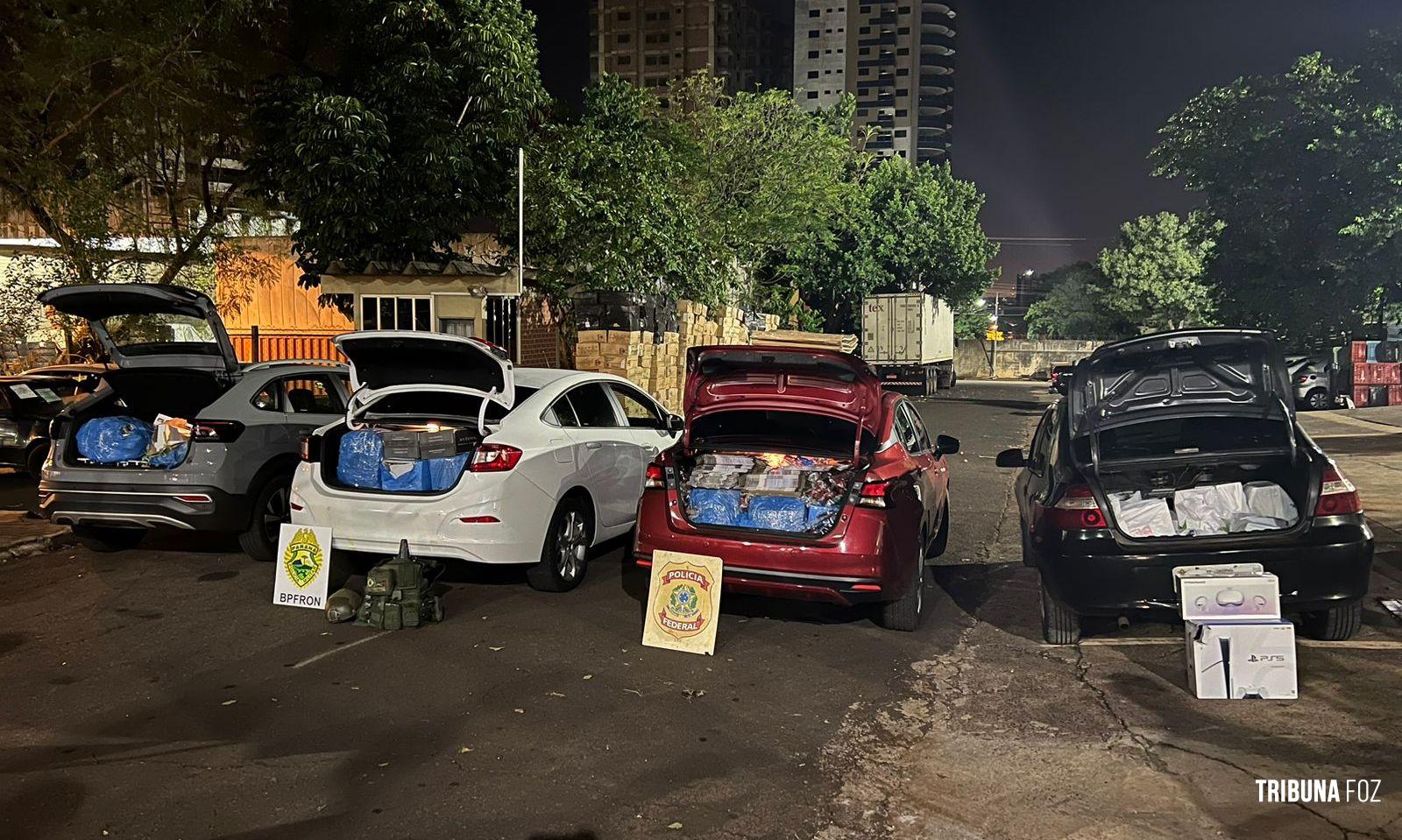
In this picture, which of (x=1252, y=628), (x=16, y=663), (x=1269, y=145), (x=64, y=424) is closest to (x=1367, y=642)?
(x=1252, y=628)

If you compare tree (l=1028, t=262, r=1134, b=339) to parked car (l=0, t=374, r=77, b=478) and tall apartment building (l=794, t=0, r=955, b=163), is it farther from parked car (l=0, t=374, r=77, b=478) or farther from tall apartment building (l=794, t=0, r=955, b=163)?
parked car (l=0, t=374, r=77, b=478)

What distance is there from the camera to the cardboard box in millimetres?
5281

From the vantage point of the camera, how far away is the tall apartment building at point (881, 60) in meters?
127

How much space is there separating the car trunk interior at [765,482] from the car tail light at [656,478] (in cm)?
10

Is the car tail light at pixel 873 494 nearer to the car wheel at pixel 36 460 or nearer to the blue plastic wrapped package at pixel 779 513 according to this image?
the blue plastic wrapped package at pixel 779 513

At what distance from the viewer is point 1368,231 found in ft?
86.5

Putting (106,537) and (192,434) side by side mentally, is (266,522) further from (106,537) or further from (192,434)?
(106,537)

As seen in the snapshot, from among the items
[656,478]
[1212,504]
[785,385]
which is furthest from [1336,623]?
[656,478]

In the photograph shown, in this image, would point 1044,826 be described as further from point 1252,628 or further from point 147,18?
point 147,18

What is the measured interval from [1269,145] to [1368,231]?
4159mm

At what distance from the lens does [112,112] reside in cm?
1673

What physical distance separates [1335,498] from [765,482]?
→ 3.31m

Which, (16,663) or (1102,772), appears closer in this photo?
(1102,772)

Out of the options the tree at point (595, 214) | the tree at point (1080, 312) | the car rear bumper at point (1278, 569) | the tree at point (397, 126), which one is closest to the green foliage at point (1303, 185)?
the tree at point (595, 214)
